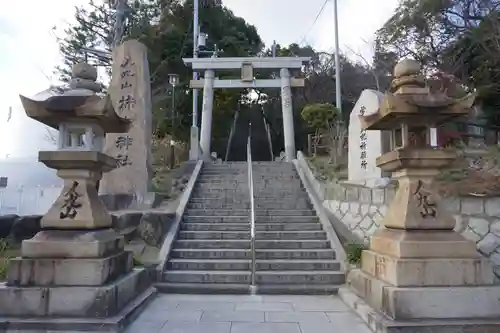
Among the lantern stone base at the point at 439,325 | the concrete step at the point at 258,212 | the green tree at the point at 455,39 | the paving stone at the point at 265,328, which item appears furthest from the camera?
the green tree at the point at 455,39

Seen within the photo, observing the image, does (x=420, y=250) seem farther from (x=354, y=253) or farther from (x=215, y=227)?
(x=215, y=227)

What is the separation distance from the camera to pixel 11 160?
18.2 meters

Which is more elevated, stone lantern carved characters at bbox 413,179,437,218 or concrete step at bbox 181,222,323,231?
stone lantern carved characters at bbox 413,179,437,218

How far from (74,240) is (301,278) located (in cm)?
352

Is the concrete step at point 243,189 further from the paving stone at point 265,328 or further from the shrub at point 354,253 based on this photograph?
the paving stone at point 265,328

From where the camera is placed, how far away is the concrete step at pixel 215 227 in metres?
8.02

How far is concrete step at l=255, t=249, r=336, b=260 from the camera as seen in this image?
702cm

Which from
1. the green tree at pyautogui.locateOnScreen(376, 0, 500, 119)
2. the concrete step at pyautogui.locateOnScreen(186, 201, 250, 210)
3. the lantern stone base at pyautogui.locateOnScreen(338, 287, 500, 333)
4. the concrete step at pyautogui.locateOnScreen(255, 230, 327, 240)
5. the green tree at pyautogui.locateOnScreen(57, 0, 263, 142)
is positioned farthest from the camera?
the green tree at pyautogui.locateOnScreen(57, 0, 263, 142)

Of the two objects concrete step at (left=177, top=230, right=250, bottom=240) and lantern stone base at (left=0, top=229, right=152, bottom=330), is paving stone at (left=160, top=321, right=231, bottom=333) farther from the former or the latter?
concrete step at (left=177, top=230, right=250, bottom=240)

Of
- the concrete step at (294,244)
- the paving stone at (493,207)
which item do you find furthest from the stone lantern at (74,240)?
the paving stone at (493,207)

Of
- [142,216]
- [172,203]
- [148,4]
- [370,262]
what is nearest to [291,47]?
[148,4]

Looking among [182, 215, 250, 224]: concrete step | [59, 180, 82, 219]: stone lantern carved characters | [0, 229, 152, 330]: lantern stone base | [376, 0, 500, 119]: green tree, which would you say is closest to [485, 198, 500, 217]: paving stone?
[182, 215, 250, 224]: concrete step

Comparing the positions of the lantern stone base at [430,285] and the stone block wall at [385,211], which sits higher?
the stone block wall at [385,211]

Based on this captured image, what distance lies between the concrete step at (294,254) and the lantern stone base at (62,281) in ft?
9.65
